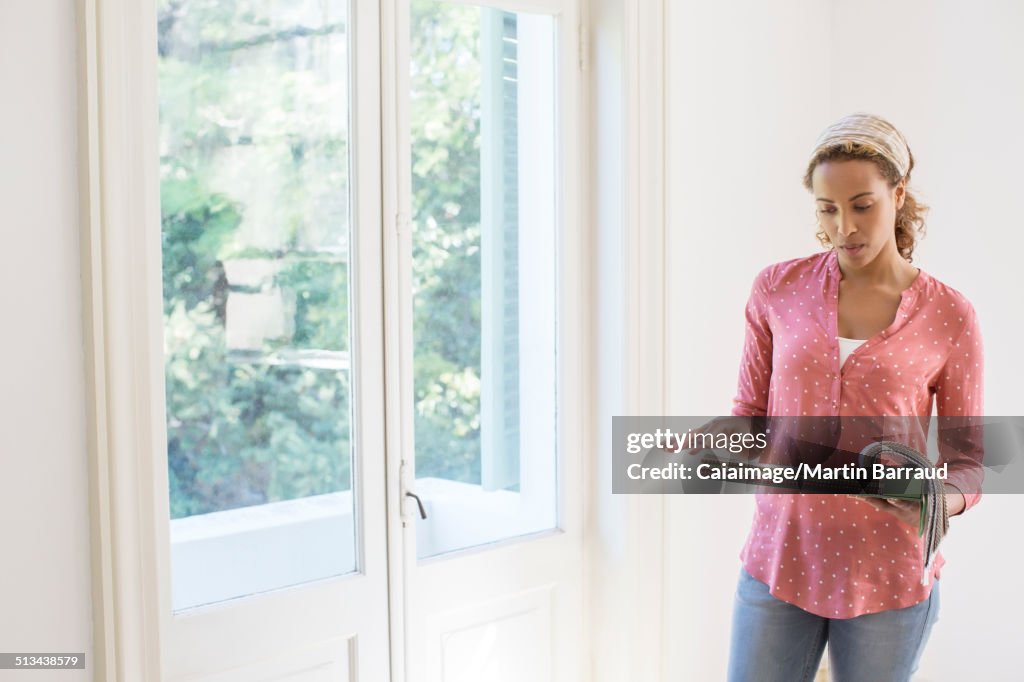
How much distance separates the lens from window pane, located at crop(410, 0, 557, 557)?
2150 millimetres

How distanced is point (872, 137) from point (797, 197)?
139 cm

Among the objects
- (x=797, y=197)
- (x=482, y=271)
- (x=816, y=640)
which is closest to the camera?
(x=816, y=640)

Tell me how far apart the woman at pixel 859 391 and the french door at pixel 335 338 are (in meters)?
0.79

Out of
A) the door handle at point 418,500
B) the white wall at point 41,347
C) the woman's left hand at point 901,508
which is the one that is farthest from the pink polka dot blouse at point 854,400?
the white wall at point 41,347

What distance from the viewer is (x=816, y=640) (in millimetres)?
1655

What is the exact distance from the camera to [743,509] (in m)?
2.72

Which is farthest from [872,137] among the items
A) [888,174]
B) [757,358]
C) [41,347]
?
[41,347]

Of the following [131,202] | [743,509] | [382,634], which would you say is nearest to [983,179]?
[743,509]

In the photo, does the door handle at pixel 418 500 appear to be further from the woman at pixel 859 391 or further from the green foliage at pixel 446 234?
the woman at pixel 859 391

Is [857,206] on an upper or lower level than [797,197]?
lower

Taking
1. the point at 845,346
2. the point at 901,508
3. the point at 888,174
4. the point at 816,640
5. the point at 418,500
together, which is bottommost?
the point at 816,640

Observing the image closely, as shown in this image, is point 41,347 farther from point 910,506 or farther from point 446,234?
point 910,506

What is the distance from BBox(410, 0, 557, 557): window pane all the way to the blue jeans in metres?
0.76

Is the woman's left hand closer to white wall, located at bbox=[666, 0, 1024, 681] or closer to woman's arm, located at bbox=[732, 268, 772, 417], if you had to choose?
woman's arm, located at bbox=[732, 268, 772, 417]
